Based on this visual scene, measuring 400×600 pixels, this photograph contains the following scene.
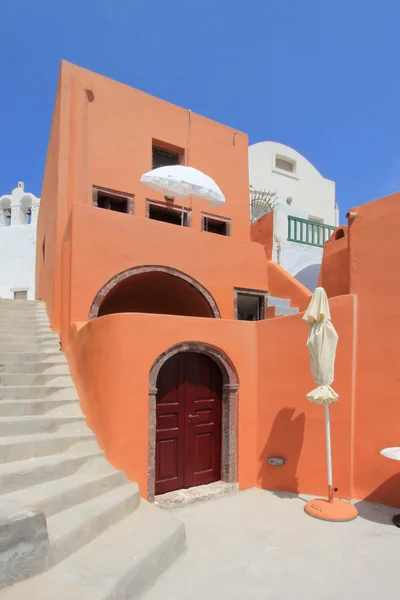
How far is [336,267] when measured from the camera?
8.27m

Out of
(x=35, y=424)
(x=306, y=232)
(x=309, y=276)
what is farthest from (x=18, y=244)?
(x=35, y=424)

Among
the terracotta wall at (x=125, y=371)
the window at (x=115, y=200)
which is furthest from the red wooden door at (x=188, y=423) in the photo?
the window at (x=115, y=200)

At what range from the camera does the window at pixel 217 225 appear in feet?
33.4

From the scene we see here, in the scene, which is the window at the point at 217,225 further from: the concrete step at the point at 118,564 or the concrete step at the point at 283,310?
the concrete step at the point at 118,564

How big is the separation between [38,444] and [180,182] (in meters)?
5.26

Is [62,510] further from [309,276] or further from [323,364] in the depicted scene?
[309,276]

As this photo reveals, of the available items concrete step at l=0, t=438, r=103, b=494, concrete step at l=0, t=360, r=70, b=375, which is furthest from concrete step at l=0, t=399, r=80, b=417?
concrete step at l=0, t=360, r=70, b=375

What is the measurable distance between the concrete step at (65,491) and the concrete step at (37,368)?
81.1 inches

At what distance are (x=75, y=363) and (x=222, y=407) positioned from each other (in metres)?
2.30

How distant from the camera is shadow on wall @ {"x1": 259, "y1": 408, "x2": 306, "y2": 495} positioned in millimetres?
6004

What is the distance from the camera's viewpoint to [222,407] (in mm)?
6305

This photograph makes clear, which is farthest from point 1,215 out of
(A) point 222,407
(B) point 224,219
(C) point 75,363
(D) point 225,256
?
(A) point 222,407

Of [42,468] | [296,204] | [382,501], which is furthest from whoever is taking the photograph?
[296,204]

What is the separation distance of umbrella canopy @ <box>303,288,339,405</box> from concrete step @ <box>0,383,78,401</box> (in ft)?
10.5
